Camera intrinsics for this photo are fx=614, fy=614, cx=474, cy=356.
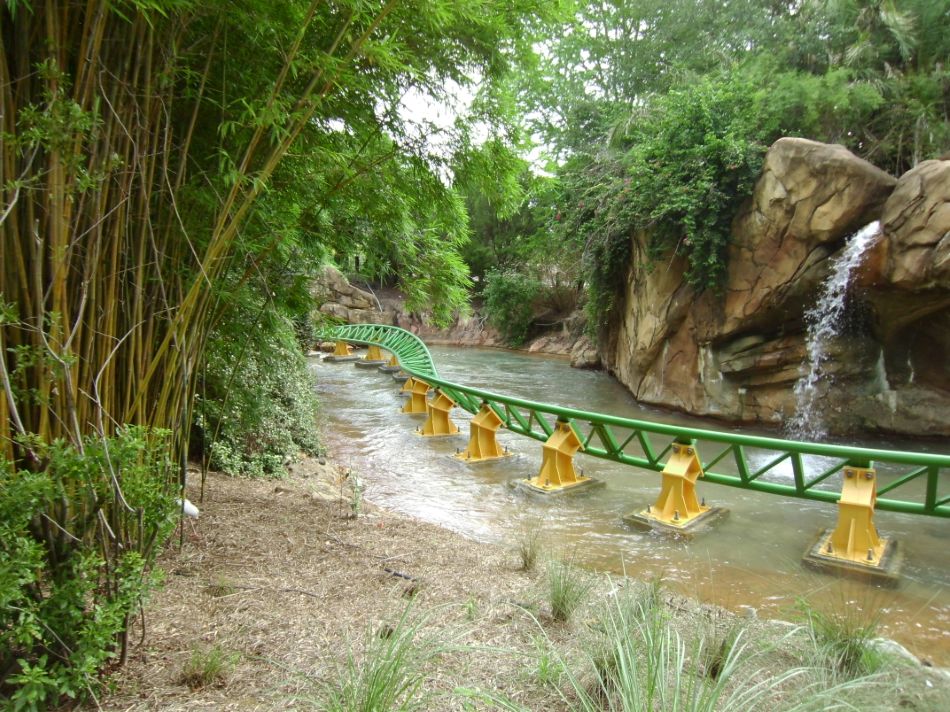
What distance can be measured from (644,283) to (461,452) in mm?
5101

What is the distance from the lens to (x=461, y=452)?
7.12 metres

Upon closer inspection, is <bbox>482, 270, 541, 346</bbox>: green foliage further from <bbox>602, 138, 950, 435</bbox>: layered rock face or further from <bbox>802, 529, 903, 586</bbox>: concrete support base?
→ <bbox>802, 529, 903, 586</bbox>: concrete support base

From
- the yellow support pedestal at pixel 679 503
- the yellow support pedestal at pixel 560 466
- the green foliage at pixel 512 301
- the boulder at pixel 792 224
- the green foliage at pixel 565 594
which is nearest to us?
the green foliage at pixel 565 594

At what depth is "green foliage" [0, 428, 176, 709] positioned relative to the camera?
4.72 ft

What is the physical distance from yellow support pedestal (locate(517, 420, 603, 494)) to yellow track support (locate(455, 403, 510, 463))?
1065 mm

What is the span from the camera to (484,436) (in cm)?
691

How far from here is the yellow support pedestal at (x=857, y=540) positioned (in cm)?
392

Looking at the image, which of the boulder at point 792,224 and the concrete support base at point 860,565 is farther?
the boulder at point 792,224

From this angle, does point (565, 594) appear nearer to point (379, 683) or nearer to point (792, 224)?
point (379, 683)

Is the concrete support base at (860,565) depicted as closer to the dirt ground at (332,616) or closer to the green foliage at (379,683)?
the dirt ground at (332,616)

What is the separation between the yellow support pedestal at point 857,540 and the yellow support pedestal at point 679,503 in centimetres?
87

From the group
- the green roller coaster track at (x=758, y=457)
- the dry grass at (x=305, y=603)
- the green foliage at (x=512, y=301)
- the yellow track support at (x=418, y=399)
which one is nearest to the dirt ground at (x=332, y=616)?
the dry grass at (x=305, y=603)

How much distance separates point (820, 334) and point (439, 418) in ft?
16.7

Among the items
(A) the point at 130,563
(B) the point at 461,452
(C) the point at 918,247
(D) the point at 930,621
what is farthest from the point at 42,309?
(C) the point at 918,247
